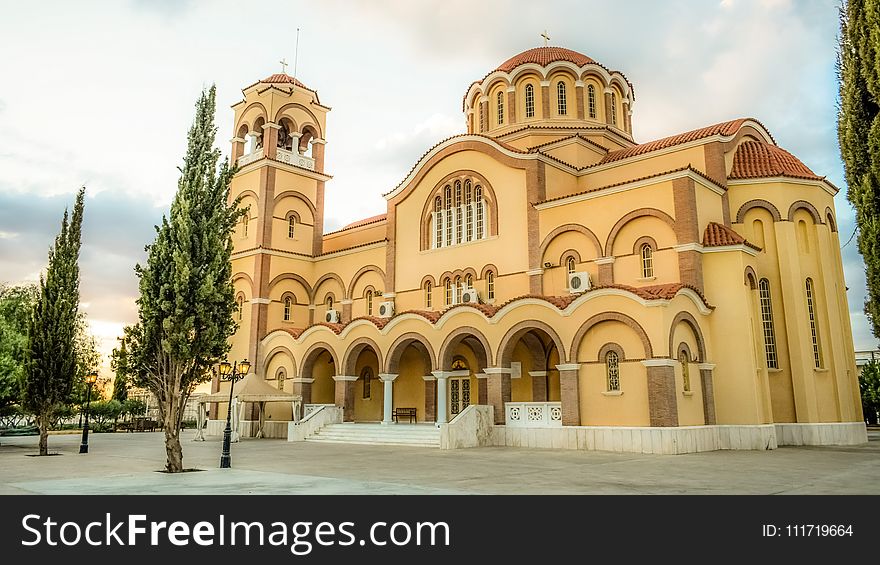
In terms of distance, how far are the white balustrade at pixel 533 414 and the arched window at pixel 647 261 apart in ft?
17.4

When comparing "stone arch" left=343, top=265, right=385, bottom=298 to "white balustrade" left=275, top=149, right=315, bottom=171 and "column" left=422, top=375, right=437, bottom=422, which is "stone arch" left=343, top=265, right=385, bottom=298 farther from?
"white balustrade" left=275, top=149, right=315, bottom=171

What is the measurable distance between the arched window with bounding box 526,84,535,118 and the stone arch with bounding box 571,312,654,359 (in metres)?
13.2

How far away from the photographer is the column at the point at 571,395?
20.7m

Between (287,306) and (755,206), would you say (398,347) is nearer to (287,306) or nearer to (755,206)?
(287,306)

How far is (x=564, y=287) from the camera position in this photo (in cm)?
2416

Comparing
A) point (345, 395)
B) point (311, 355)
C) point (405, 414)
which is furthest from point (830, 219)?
point (311, 355)

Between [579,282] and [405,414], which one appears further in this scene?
[405,414]

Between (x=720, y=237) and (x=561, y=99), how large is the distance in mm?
11663

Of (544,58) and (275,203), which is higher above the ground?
(544,58)

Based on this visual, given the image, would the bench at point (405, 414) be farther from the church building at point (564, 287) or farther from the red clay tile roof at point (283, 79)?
the red clay tile roof at point (283, 79)

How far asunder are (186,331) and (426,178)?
645 inches

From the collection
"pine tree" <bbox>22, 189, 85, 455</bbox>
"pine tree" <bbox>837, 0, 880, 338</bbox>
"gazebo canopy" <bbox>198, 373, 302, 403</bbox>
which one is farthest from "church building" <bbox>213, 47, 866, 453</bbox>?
"pine tree" <bbox>837, 0, 880, 338</bbox>

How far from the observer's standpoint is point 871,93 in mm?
11133
